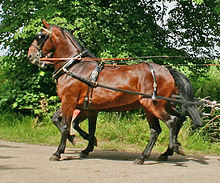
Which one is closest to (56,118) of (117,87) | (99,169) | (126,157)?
(117,87)

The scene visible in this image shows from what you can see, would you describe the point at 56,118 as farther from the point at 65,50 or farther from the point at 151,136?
the point at 151,136

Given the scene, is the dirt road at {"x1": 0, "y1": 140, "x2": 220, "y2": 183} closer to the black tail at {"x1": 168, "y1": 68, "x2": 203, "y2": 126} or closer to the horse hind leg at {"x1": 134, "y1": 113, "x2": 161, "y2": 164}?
the horse hind leg at {"x1": 134, "y1": 113, "x2": 161, "y2": 164}

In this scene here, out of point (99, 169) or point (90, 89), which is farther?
point (90, 89)

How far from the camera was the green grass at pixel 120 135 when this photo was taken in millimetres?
9102

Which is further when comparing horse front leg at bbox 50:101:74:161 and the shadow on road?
the shadow on road

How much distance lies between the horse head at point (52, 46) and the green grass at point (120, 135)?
8.64 feet

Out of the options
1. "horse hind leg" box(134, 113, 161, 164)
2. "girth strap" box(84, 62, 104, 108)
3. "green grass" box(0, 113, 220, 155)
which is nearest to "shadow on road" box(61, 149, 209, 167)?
"horse hind leg" box(134, 113, 161, 164)

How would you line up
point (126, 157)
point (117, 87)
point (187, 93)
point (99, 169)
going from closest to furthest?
point (99, 169) → point (117, 87) → point (187, 93) → point (126, 157)

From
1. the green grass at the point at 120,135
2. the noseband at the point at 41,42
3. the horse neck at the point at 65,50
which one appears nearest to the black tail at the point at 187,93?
the horse neck at the point at 65,50

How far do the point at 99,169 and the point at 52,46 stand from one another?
103 inches

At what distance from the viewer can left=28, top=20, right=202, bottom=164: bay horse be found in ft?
21.6

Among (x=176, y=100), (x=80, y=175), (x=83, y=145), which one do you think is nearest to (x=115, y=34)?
(x=83, y=145)

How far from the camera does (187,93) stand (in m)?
6.83

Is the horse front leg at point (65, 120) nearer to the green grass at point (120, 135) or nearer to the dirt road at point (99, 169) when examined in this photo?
the dirt road at point (99, 169)
